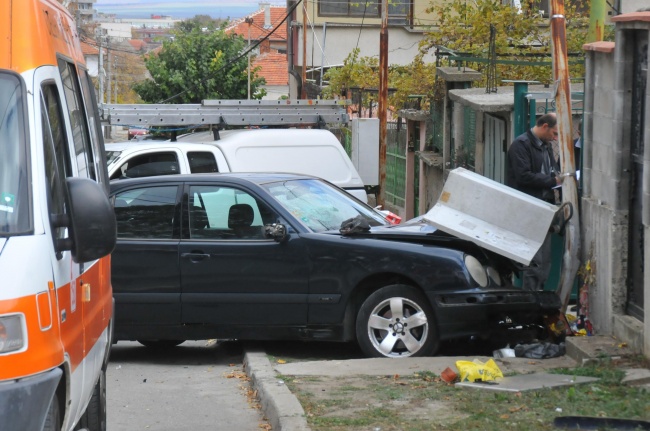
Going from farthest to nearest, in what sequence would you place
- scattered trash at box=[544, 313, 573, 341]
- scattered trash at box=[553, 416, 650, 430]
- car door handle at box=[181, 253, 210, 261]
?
car door handle at box=[181, 253, 210, 261] → scattered trash at box=[544, 313, 573, 341] → scattered trash at box=[553, 416, 650, 430]

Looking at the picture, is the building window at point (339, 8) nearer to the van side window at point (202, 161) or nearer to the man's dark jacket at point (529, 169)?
the van side window at point (202, 161)

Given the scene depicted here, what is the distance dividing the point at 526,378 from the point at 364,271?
187 centimetres

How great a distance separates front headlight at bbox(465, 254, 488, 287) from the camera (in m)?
8.61

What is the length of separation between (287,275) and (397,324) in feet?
3.39

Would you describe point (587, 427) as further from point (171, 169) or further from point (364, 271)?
point (171, 169)

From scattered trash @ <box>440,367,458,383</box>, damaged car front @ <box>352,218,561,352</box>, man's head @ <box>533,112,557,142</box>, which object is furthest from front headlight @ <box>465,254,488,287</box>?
man's head @ <box>533,112,557,142</box>

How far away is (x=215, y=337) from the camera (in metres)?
9.09

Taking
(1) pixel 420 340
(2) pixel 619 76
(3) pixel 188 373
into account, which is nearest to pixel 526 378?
(1) pixel 420 340

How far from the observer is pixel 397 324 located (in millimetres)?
8703

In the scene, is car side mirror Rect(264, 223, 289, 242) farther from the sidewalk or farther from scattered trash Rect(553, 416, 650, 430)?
scattered trash Rect(553, 416, 650, 430)

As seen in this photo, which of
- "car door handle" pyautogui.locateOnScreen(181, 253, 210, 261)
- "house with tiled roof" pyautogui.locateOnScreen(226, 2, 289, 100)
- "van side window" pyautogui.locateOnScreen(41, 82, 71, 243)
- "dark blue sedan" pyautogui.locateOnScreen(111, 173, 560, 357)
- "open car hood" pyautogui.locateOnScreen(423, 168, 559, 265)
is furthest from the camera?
"house with tiled roof" pyautogui.locateOnScreen(226, 2, 289, 100)

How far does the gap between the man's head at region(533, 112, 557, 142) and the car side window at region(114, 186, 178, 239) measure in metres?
3.86

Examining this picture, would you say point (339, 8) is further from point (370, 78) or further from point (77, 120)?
point (77, 120)

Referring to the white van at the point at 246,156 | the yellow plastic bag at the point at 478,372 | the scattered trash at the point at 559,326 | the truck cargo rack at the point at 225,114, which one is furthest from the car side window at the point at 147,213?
the truck cargo rack at the point at 225,114
